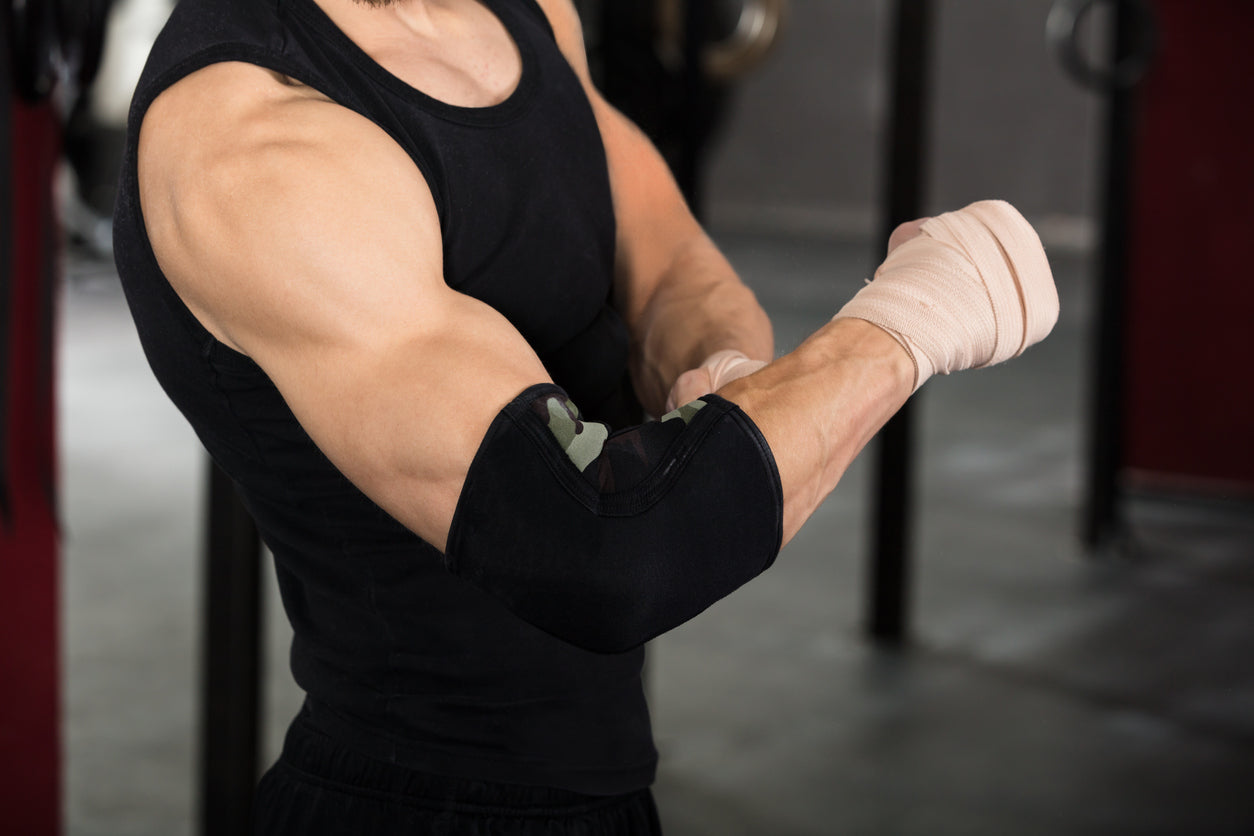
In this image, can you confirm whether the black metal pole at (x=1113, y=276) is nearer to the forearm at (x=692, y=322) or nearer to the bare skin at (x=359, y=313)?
the forearm at (x=692, y=322)

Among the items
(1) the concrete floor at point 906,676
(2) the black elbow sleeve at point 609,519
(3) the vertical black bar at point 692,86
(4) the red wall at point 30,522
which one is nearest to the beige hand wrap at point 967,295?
(2) the black elbow sleeve at point 609,519

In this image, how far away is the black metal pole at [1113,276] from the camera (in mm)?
3344

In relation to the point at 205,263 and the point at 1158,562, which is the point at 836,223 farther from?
the point at 205,263

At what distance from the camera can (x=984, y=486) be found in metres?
4.32

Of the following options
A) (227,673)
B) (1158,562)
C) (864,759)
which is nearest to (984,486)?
(1158,562)

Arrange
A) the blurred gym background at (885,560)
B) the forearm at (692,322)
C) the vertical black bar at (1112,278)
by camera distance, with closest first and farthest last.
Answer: the forearm at (692,322)
the blurred gym background at (885,560)
the vertical black bar at (1112,278)

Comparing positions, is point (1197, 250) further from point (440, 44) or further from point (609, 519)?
point (609, 519)

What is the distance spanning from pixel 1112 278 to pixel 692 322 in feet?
8.88

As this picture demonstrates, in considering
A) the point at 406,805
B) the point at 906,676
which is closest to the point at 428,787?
the point at 406,805

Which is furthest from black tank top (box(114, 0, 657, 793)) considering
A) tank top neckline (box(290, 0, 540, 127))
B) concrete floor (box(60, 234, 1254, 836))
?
concrete floor (box(60, 234, 1254, 836))

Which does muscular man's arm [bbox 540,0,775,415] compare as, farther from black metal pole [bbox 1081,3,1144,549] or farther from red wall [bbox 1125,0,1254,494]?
red wall [bbox 1125,0,1254,494]

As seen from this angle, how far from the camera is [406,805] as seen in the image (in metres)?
0.91

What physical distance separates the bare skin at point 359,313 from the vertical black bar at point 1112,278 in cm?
285

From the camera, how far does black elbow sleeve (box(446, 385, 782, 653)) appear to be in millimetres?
710
